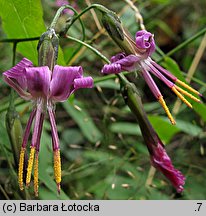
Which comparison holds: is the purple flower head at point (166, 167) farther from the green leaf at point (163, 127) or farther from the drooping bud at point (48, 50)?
the green leaf at point (163, 127)

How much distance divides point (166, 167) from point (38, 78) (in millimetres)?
345

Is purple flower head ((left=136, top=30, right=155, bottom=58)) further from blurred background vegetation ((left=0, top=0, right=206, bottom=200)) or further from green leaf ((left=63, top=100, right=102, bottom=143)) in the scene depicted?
green leaf ((left=63, top=100, right=102, bottom=143))

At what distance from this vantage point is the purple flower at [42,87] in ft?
2.92

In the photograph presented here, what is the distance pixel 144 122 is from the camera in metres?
1.08

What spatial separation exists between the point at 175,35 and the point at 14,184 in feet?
5.70

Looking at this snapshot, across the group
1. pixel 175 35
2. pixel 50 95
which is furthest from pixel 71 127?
pixel 50 95

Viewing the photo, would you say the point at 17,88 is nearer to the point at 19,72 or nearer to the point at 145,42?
the point at 19,72

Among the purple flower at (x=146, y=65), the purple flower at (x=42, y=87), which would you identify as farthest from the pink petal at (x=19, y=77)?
the purple flower at (x=146, y=65)

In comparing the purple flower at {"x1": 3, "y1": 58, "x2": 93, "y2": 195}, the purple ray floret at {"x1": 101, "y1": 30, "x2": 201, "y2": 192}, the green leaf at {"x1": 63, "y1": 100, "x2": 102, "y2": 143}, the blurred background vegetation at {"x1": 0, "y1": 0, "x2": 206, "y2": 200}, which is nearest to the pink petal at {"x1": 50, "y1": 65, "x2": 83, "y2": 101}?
the purple flower at {"x1": 3, "y1": 58, "x2": 93, "y2": 195}

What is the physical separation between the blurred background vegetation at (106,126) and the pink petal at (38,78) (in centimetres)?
24

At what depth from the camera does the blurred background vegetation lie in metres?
1.24

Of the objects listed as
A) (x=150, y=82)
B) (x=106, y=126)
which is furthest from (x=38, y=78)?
(x=106, y=126)

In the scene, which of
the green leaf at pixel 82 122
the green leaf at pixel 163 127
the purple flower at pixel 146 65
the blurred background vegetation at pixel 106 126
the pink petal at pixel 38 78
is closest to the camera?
the pink petal at pixel 38 78
